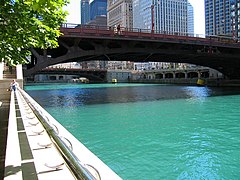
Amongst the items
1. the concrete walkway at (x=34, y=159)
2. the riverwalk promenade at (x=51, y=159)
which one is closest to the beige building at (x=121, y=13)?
the concrete walkway at (x=34, y=159)

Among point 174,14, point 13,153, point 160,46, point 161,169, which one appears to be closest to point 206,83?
point 160,46

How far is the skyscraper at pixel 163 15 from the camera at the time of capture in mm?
118000

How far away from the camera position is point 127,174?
7836 mm

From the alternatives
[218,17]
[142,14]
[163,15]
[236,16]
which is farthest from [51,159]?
[218,17]

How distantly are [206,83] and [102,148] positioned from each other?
71.2 meters

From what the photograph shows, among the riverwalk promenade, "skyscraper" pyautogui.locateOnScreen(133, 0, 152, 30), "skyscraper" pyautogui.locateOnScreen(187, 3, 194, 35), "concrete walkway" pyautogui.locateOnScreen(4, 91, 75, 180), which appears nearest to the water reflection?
"concrete walkway" pyautogui.locateOnScreen(4, 91, 75, 180)

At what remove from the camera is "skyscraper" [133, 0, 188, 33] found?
118 metres

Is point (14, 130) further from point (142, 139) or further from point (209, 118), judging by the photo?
point (209, 118)

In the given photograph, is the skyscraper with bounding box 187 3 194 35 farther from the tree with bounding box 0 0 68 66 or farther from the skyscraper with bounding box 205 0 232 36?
the tree with bounding box 0 0 68 66

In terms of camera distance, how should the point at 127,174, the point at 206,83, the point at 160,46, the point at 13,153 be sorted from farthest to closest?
the point at 206,83 < the point at 160,46 < the point at 127,174 < the point at 13,153

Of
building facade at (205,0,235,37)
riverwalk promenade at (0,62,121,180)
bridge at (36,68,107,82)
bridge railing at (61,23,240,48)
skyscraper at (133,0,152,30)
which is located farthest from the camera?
building facade at (205,0,235,37)

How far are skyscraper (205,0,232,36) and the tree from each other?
152 metres

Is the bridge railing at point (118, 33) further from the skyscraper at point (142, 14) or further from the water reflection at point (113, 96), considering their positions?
the skyscraper at point (142, 14)

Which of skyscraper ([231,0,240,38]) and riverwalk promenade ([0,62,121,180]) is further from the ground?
skyscraper ([231,0,240,38])
